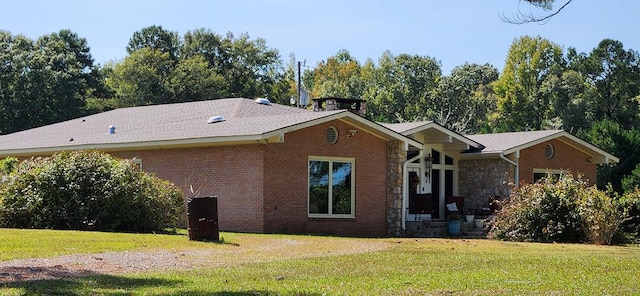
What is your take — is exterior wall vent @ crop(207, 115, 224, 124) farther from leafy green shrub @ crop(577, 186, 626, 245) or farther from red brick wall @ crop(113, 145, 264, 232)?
leafy green shrub @ crop(577, 186, 626, 245)

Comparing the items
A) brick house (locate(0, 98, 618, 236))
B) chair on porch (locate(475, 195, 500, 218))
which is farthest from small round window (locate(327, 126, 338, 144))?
chair on porch (locate(475, 195, 500, 218))

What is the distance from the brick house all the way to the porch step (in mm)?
535

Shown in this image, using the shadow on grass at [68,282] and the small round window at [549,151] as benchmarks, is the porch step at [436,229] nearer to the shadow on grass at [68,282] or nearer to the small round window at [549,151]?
the small round window at [549,151]

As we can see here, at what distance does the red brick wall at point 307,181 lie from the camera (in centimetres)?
2286

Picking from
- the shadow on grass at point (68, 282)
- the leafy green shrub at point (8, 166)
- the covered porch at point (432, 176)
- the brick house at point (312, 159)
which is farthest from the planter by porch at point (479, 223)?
the shadow on grass at point (68, 282)

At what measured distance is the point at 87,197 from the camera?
2089cm

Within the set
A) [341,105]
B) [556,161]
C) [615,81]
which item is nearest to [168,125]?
[341,105]

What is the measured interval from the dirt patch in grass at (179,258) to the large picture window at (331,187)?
15.7ft

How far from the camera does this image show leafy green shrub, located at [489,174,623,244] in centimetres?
2102

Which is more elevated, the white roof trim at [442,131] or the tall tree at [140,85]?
the tall tree at [140,85]

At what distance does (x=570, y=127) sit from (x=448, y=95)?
40.5 ft

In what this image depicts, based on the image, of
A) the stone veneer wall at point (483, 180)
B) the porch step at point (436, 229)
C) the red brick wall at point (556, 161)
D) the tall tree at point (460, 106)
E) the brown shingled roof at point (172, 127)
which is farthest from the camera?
the tall tree at point (460, 106)

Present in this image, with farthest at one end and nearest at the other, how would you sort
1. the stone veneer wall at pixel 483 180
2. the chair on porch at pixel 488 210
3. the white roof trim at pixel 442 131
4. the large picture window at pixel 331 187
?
the stone veneer wall at pixel 483 180 → the chair on porch at pixel 488 210 → the white roof trim at pixel 442 131 → the large picture window at pixel 331 187

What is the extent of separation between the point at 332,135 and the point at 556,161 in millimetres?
10264
